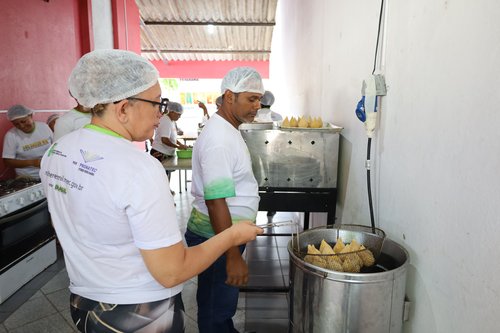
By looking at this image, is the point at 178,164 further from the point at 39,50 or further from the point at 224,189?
the point at 224,189

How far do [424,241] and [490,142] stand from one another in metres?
0.52

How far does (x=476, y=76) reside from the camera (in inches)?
39.5

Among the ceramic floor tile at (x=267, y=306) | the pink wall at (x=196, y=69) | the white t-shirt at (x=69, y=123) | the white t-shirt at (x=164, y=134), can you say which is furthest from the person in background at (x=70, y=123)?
the pink wall at (x=196, y=69)

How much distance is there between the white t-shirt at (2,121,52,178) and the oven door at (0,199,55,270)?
49cm

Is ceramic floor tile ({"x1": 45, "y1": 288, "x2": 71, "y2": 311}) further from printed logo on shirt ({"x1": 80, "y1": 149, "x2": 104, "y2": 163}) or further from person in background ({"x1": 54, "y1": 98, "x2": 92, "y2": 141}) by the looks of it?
printed logo on shirt ({"x1": 80, "y1": 149, "x2": 104, "y2": 163})

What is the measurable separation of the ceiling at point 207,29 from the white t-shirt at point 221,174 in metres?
7.06

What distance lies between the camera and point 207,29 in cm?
965

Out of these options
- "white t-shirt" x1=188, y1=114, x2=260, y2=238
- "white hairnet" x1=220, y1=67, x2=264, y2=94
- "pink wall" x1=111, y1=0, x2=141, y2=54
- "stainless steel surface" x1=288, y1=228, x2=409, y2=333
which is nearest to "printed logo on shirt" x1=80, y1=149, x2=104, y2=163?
"white t-shirt" x1=188, y1=114, x2=260, y2=238

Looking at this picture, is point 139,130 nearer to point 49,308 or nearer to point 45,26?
point 49,308

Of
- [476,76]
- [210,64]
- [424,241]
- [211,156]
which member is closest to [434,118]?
[476,76]

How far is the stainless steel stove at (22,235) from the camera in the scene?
2637mm

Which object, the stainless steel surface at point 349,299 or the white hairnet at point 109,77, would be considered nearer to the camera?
the white hairnet at point 109,77

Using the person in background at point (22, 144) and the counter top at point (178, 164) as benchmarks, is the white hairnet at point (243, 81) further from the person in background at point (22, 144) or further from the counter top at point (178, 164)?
the person in background at point (22, 144)

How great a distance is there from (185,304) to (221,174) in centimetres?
165
